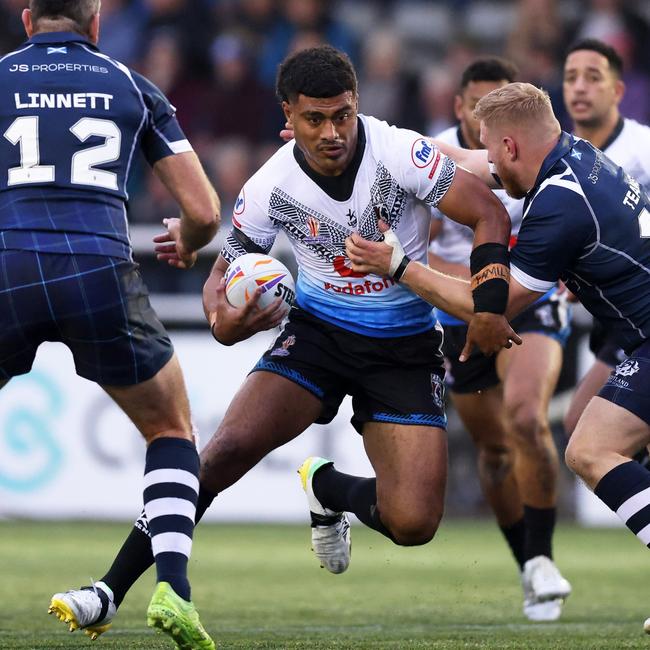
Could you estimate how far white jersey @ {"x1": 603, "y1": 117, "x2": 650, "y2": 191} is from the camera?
7.50 m

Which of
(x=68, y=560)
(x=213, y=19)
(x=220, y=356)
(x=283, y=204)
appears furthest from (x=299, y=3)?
(x=283, y=204)

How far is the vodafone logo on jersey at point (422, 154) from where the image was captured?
570 centimetres

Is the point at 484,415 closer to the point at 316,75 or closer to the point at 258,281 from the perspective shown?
the point at 258,281

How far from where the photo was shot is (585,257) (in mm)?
5363

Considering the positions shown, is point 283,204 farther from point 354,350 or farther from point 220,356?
point 220,356

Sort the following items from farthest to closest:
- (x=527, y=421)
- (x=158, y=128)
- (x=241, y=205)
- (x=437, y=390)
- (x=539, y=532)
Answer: (x=527, y=421) < (x=539, y=532) < (x=437, y=390) < (x=241, y=205) < (x=158, y=128)

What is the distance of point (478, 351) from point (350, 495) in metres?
1.85

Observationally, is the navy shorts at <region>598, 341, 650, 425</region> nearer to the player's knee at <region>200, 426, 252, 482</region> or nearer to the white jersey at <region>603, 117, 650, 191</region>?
the player's knee at <region>200, 426, 252, 482</region>

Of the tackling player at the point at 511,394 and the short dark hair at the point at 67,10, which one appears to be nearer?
the short dark hair at the point at 67,10

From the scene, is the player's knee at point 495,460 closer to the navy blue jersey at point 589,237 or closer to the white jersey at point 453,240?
the white jersey at point 453,240

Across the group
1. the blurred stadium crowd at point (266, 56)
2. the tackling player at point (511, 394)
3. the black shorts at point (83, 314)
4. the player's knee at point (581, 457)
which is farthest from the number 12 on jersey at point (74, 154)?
the blurred stadium crowd at point (266, 56)

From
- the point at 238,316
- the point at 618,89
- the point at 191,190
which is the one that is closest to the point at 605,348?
the point at 618,89

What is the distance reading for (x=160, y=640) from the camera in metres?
5.91

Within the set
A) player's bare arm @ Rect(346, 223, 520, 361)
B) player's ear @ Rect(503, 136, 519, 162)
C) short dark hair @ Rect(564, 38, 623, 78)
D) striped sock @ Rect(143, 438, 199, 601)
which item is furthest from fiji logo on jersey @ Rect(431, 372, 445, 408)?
short dark hair @ Rect(564, 38, 623, 78)
